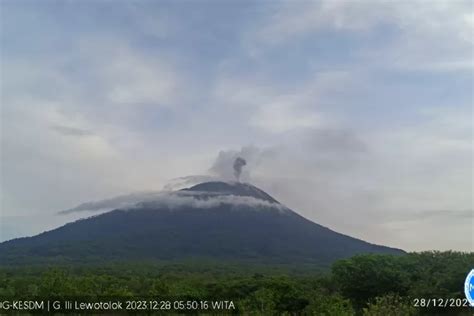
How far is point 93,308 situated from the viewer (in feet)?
39.4

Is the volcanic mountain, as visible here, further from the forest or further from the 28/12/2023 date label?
the 28/12/2023 date label

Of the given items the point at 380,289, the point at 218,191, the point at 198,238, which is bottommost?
the point at 380,289

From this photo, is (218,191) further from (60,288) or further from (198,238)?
(60,288)

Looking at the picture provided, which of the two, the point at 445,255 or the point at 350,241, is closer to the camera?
the point at 445,255

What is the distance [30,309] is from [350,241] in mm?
62095

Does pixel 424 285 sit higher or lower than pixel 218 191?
lower

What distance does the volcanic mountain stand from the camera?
59.8 meters

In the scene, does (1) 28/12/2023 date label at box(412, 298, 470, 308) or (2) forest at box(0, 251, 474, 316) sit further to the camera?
(1) 28/12/2023 date label at box(412, 298, 470, 308)

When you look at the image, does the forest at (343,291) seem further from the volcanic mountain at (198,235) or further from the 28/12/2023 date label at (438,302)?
the volcanic mountain at (198,235)

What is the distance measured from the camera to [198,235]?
70.2 metres

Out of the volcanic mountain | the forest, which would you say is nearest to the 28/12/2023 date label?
the forest

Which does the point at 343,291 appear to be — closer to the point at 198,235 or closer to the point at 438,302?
the point at 438,302

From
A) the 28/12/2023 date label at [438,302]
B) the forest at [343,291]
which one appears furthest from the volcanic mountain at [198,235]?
the 28/12/2023 date label at [438,302]

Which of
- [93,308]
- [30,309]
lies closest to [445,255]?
[93,308]
